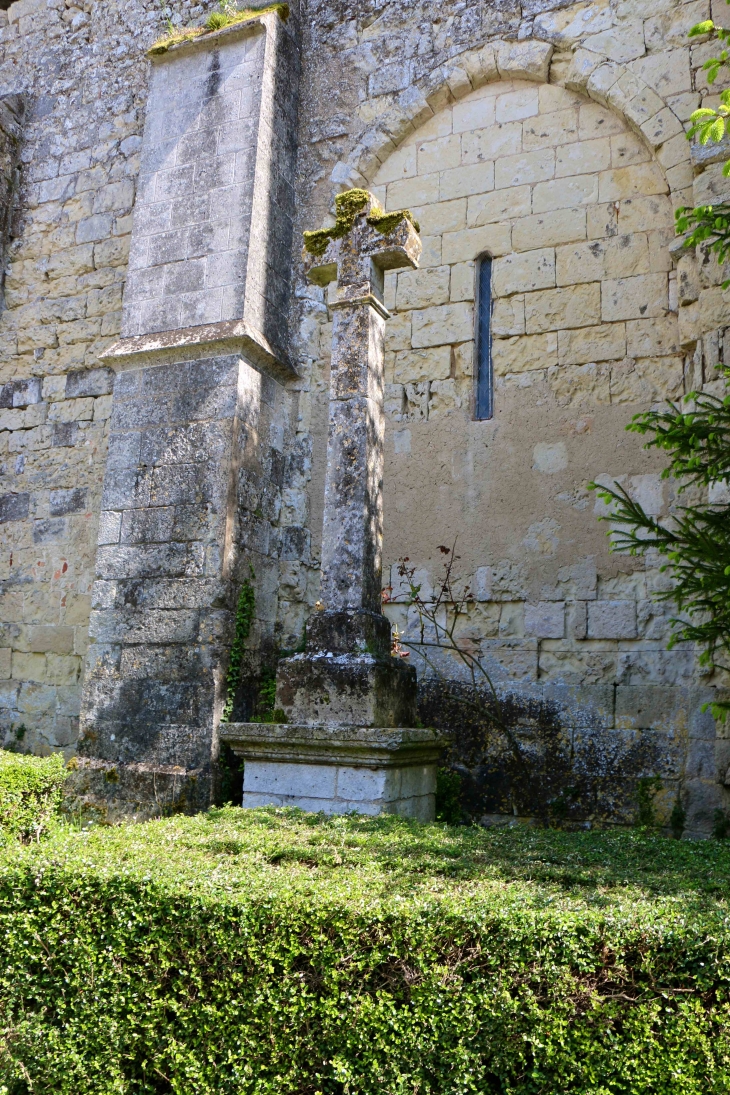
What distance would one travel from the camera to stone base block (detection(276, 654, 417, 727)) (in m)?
4.71

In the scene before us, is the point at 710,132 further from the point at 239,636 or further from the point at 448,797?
the point at 239,636

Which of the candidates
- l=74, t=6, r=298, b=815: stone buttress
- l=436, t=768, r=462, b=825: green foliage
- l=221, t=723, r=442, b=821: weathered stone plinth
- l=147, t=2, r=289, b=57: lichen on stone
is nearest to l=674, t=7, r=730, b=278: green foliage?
l=221, t=723, r=442, b=821: weathered stone plinth

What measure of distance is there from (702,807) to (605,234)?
12.5 ft

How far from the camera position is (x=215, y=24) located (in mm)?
7211

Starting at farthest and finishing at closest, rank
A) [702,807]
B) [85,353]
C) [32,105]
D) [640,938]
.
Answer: [32,105] → [85,353] → [702,807] → [640,938]

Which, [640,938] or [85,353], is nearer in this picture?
[640,938]

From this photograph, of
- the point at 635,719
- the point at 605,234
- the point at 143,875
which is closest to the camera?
the point at 143,875

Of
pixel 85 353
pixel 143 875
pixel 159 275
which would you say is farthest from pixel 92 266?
pixel 143 875

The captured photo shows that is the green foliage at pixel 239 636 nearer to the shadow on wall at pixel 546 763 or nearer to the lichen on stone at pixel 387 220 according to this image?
the shadow on wall at pixel 546 763

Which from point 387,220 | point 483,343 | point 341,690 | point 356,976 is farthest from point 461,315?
point 356,976

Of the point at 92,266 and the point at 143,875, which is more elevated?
the point at 92,266

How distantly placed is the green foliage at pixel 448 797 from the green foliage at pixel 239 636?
1.40 meters

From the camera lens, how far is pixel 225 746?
18.8 feet

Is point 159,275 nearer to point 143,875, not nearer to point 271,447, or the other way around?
point 271,447
